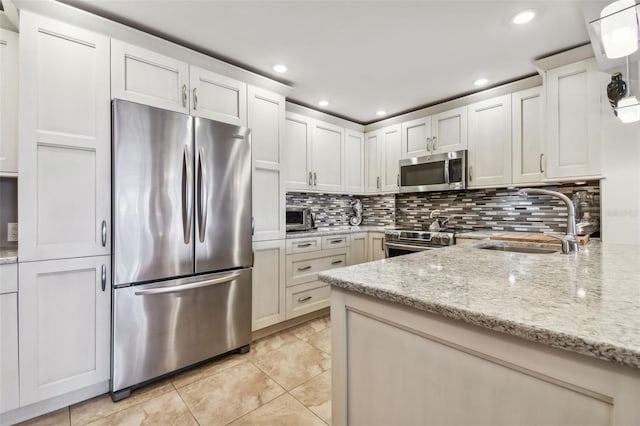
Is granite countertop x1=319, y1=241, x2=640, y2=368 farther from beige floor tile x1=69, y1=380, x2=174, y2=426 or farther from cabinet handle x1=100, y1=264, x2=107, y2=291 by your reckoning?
beige floor tile x1=69, y1=380, x2=174, y2=426

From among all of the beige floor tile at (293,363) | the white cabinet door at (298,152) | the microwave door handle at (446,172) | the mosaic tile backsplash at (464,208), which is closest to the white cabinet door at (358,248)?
the mosaic tile backsplash at (464,208)

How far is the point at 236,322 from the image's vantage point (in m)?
2.21

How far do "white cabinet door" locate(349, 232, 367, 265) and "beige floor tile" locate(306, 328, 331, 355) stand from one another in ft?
3.08

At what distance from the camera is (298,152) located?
3154 millimetres

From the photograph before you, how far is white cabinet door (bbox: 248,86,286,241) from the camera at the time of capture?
2.45 m

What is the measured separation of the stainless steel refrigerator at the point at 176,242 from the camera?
172 cm

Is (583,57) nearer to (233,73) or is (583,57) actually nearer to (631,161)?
(631,161)

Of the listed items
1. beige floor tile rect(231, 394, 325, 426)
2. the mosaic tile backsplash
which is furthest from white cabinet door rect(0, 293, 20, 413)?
the mosaic tile backsplash

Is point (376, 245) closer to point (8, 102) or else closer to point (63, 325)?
point (63, 325)

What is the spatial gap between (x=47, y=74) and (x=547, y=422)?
99.3 inches

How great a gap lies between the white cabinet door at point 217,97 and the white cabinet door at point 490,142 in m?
2.28

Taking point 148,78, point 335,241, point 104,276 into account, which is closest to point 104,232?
point 104,276

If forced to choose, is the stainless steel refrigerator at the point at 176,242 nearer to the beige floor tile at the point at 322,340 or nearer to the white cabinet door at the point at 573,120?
the beige floor tile at the point at 322,340

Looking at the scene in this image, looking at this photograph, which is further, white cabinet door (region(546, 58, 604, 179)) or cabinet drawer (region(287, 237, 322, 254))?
cabinet drawer (region(287, 237, 322, 254))
